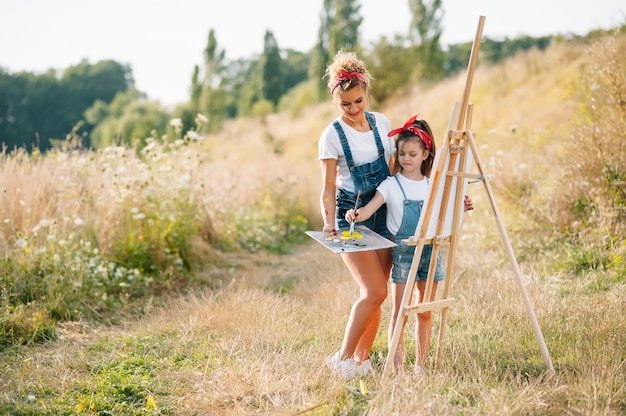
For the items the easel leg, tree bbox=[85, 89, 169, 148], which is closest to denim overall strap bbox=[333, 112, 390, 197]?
the easel leg

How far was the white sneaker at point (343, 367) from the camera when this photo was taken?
3337mm

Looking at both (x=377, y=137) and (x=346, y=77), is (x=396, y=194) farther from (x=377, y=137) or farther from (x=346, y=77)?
(x=346, y=77)

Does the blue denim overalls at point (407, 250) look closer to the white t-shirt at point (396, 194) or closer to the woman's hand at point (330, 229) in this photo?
the white t-shirt at point (396, 194)

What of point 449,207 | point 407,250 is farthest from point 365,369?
point 449,207

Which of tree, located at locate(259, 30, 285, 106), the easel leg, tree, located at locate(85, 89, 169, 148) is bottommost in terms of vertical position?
the easel leg

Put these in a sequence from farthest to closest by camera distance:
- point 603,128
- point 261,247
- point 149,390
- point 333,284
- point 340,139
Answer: point 261,247 → point 603,128 → point 333,284 → point 149,390 → point 340,139

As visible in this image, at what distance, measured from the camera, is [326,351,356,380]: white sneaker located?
334cm

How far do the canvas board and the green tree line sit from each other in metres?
13.8

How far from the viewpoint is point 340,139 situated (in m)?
3.22

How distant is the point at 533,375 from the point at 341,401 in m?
1.16

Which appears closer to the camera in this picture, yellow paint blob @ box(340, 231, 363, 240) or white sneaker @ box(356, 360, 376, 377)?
yellow paint blob @ box(340, 231, 363, 240)

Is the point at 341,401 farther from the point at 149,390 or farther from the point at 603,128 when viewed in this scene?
the point at 603,128

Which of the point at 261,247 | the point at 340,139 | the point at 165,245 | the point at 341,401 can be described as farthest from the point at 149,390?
the point at 261,247

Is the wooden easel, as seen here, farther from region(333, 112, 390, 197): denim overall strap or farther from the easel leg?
region(333, 112, 390, 197): denim overall strap
